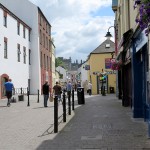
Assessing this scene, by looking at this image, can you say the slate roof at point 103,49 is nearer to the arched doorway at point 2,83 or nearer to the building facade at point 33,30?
the building facade at point 33,30

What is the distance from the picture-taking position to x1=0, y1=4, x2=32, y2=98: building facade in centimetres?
3275

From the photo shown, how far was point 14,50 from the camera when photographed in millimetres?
37062

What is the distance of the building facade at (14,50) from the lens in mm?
32750

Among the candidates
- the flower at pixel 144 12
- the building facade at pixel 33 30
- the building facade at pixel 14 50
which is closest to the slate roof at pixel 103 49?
the building facade at pixel 33 30

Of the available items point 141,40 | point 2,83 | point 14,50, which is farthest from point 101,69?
point 141,40

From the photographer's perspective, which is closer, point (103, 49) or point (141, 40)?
point (141, 40)

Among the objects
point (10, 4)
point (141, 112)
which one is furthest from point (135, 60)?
point (10, 4)

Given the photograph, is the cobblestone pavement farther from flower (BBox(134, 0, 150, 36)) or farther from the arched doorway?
the arched doorway

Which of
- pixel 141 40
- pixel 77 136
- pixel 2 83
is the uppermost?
pixel 141 40

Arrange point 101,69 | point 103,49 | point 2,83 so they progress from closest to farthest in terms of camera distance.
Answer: point 2,83, point 101,69, point 103,49

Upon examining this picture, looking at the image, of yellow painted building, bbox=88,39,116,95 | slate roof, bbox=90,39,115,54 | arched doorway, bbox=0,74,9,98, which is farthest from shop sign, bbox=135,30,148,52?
slate roof, bbox=90,39,115,54

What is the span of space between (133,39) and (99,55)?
1360 inches

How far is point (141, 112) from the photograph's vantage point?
534 inches

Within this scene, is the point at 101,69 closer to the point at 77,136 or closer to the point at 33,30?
the point at 33,30
